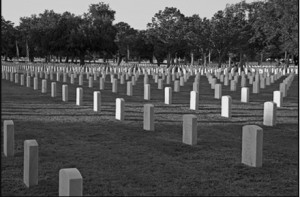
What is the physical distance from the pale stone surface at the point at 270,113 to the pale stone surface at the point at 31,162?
21.0 feet

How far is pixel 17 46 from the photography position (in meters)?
96.0

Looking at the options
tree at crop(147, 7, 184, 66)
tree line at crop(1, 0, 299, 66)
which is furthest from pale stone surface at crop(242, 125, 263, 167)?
tree at crop(147, 7, 184, 66)

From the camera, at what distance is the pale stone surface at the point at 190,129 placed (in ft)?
27.7

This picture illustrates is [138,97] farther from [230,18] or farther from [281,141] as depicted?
[230,18]

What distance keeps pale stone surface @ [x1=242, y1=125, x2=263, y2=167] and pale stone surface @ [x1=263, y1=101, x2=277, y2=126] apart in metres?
3.94

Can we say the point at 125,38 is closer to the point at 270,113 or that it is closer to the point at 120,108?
the point at 120,108

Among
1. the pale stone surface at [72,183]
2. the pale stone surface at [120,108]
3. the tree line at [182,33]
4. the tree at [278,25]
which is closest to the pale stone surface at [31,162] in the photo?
the pale stone surface at [72,183]

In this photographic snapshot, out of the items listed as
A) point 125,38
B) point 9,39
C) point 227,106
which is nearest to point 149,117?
point 227,106

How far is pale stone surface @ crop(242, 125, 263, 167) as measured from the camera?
6.90 metres

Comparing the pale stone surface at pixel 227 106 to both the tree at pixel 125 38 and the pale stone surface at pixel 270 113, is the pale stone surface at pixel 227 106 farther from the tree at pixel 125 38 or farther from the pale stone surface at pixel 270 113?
the tree at pixel 125 38

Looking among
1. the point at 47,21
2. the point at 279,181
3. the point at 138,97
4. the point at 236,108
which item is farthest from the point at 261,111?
the point at 47,21

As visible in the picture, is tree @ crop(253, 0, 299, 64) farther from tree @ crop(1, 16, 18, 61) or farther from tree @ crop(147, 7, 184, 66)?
tree @ crop(1, 16, 18, 61)

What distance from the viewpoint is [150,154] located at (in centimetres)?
786

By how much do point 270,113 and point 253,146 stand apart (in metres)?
4.16
